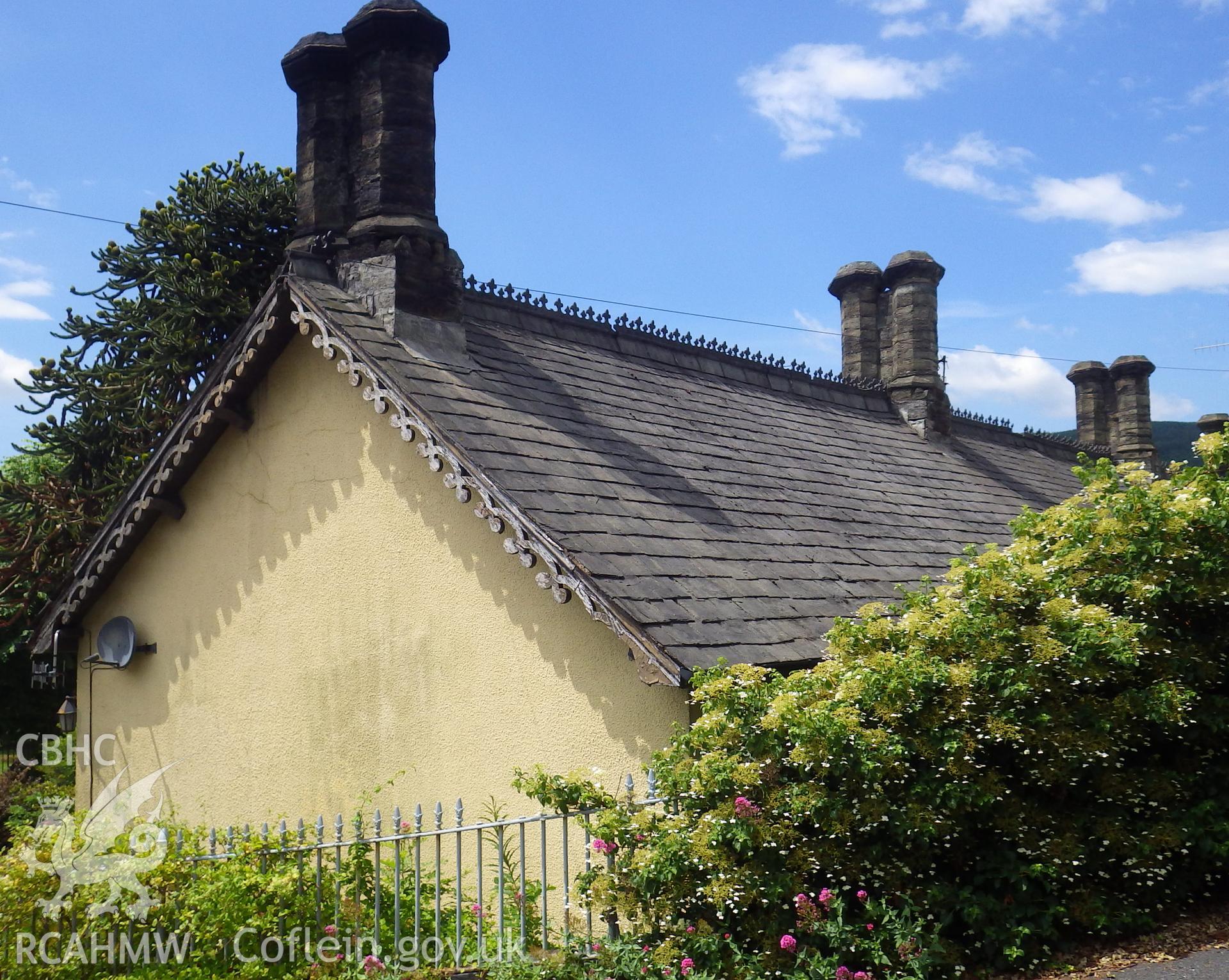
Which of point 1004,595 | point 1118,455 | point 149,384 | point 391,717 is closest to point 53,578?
point 149,384

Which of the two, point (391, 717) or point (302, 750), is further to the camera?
point (302, 750)

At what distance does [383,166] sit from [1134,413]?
20.7 metres

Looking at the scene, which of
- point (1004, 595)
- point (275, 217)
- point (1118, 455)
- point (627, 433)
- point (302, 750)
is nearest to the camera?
point (1004, 595)

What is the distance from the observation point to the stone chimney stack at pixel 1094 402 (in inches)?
1018

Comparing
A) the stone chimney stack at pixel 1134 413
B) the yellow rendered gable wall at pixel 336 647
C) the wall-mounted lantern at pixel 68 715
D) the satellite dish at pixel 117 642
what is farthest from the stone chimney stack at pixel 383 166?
the stone chimney stack at pixel 1134 413

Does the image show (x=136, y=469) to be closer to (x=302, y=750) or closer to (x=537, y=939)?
(x=302, y=750)

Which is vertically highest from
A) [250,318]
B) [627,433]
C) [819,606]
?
[250,318]

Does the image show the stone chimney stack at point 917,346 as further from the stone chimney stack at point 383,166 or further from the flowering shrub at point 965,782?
the flowering shrub at point 965,782

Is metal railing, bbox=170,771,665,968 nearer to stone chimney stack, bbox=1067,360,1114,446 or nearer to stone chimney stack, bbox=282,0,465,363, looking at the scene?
stone chimney stack, bbox=282,0,465,363

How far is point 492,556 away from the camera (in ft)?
26.1

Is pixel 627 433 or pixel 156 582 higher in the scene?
pixel 627 433

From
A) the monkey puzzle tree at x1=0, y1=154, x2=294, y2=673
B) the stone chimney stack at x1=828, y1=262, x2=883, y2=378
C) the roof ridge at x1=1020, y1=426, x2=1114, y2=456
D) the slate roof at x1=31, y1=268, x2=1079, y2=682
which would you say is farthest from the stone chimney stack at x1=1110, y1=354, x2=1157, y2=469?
the monkey puzzle tree at x1=0, y1=154, x2=294, y2=673

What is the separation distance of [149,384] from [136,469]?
125 cm

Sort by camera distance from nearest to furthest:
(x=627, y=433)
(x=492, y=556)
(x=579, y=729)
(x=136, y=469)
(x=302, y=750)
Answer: (x=579, y=729) < (x=492, y=556) < (x=302, y=750) < (x=627, y=433) < (x=136, y=469)
